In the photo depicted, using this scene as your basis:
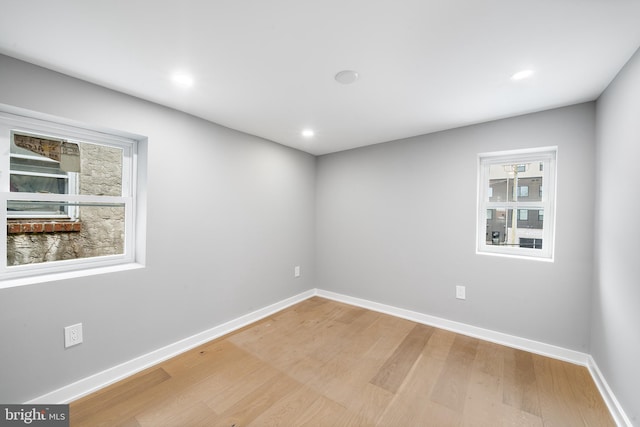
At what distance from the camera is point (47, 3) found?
3.73ft

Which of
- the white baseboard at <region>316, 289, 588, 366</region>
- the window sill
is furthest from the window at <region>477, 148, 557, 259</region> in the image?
the window sill

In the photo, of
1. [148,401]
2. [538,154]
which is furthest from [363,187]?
[148,401]

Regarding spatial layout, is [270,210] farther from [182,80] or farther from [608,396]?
[608,396]

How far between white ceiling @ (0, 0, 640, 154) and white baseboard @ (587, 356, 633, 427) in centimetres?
210

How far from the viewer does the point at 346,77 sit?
173 cm

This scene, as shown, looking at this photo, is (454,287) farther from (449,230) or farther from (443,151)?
(443,151)

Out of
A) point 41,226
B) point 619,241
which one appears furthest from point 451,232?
point 41,226

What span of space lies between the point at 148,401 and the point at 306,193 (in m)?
2.77

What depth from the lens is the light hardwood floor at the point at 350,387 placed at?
1586mm

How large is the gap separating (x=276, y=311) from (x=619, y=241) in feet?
10.3

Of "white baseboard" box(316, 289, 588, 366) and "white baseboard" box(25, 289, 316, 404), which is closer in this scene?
"white baseboard" box(25, 289, 316, 404)

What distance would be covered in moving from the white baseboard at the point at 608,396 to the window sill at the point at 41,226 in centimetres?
381

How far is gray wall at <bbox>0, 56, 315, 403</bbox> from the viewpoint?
5.24 feet

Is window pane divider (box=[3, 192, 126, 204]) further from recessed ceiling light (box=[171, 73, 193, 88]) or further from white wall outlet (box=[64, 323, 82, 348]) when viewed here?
recessed ceiling light (box=[171, 73, 193, 88])
